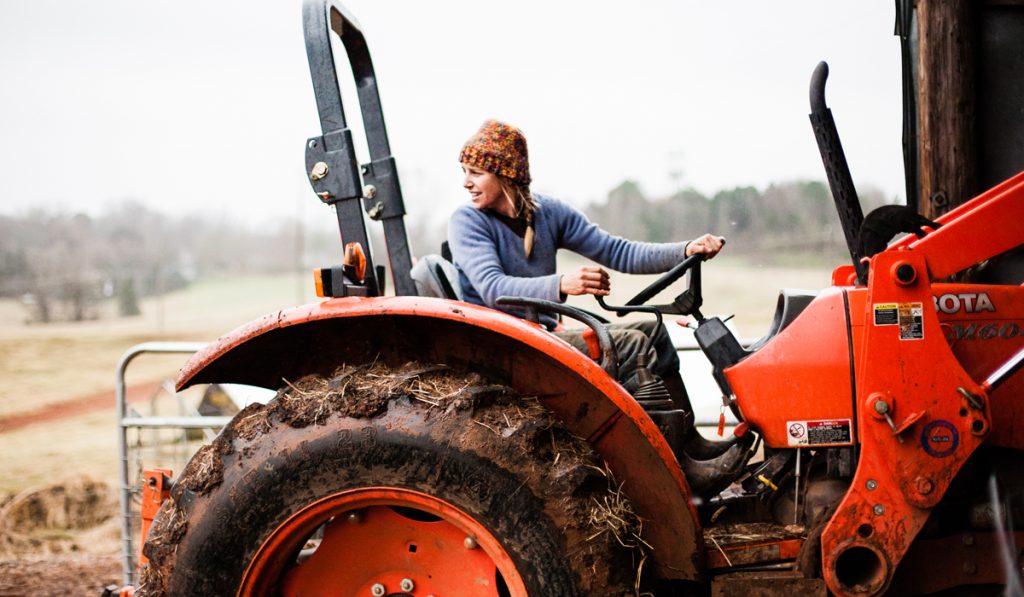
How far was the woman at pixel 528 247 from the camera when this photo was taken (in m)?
2.73

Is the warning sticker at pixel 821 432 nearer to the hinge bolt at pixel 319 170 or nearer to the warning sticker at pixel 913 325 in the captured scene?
the warning sticker at pixel 913 325

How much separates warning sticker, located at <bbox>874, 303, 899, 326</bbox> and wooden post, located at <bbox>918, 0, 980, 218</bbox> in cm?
184

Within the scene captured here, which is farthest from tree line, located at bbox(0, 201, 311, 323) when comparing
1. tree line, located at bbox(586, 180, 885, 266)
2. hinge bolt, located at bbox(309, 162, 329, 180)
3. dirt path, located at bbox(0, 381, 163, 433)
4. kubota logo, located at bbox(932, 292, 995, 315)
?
kubota logo, located at bbox(932, 292, 995, 315)

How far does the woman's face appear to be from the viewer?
298 centimetres

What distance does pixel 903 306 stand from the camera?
2385mm

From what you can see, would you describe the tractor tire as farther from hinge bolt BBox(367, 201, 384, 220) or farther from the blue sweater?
hinge bolt BBox(367, 201, 384, 220)

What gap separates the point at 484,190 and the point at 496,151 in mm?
131

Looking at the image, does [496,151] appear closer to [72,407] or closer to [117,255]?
[72,407]

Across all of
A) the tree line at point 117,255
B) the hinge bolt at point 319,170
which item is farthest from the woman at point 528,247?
the tree line at point 117,255

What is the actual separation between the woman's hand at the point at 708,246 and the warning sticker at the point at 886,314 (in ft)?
1.97

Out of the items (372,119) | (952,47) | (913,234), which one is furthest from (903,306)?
(952,47)

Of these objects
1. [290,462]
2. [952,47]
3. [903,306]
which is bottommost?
[290,462]

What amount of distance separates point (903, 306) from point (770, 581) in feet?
2.59

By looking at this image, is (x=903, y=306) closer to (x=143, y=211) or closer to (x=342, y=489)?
(x=342, y=489)
